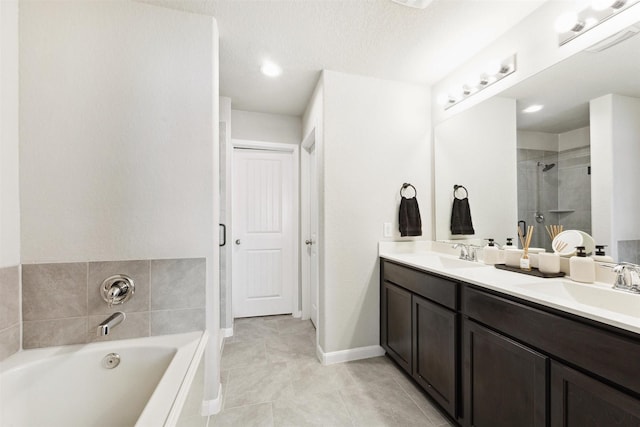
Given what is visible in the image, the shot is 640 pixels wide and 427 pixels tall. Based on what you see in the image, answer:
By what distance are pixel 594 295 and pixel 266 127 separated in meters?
3.01

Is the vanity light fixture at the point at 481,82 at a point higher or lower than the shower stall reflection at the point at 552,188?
higher

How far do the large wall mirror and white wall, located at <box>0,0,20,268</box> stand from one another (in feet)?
9.31

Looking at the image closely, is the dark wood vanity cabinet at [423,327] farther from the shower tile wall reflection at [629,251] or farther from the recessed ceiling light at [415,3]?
the recessed ceiling light at [415,3]

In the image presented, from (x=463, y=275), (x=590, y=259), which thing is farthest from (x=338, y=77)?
(x=590, y=259)

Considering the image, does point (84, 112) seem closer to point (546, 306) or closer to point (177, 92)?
point (177, 92)

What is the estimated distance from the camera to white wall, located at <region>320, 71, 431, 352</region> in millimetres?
2104

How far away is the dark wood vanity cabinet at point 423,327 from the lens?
1.42m

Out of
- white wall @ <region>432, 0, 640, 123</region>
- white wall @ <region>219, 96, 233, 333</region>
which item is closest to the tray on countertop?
white wall @ <region>432, 0, 640, 123</region>

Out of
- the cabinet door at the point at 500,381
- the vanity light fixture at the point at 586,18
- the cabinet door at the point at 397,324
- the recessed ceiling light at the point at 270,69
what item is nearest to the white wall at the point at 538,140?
the vanity light fixture at the point at 586,18

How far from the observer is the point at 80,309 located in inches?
52.8

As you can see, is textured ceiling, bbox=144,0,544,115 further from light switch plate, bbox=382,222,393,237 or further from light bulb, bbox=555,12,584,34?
light switch plate, bbox=382,222,393,237

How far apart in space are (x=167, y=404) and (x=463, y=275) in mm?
1445

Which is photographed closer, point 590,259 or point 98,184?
point 590,259

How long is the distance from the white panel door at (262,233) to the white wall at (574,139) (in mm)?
2400
